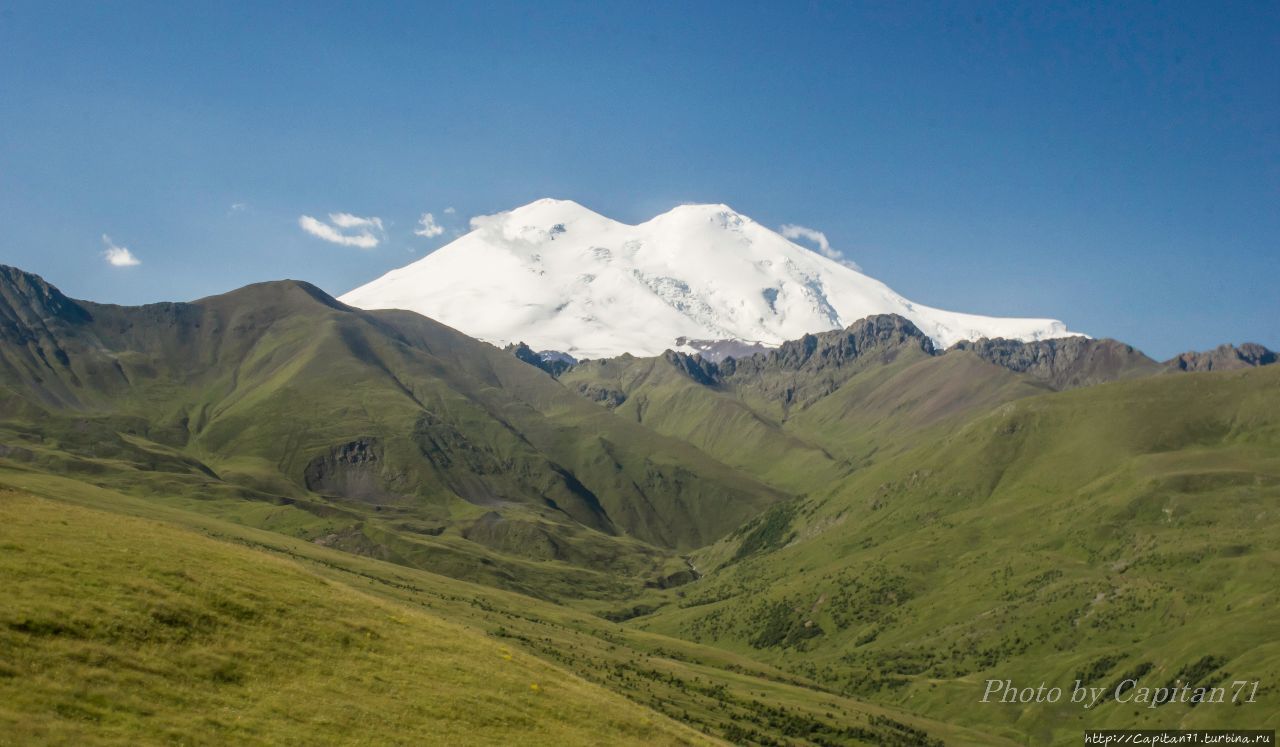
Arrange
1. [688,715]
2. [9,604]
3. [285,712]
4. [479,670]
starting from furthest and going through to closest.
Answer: [688,715] < [479,670] < [285,712] < [9,604]

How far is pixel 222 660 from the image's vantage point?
57.7 meters

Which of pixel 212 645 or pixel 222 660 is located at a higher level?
pixel 212 645

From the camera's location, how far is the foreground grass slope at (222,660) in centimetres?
4891

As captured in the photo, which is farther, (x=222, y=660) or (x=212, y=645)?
(x=212, y=645)

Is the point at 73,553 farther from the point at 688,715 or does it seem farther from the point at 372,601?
the point at 688,715

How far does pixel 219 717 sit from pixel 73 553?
17.9 metres

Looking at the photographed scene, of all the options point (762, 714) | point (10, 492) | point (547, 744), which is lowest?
point (762, 714)

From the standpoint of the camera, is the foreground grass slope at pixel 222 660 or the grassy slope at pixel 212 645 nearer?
the foreground grass slope at pixel 222 660

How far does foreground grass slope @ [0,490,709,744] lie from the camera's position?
160 ft

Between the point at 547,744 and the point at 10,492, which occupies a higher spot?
the point at 10,492

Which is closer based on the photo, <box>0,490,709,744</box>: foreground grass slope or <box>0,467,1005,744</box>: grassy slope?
<box>0,490,709,744</box>: foreground grass slope

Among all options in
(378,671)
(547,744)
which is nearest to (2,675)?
(378,671)

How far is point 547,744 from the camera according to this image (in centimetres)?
6562

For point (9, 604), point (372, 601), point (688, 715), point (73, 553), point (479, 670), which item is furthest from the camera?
point (688, 715)
